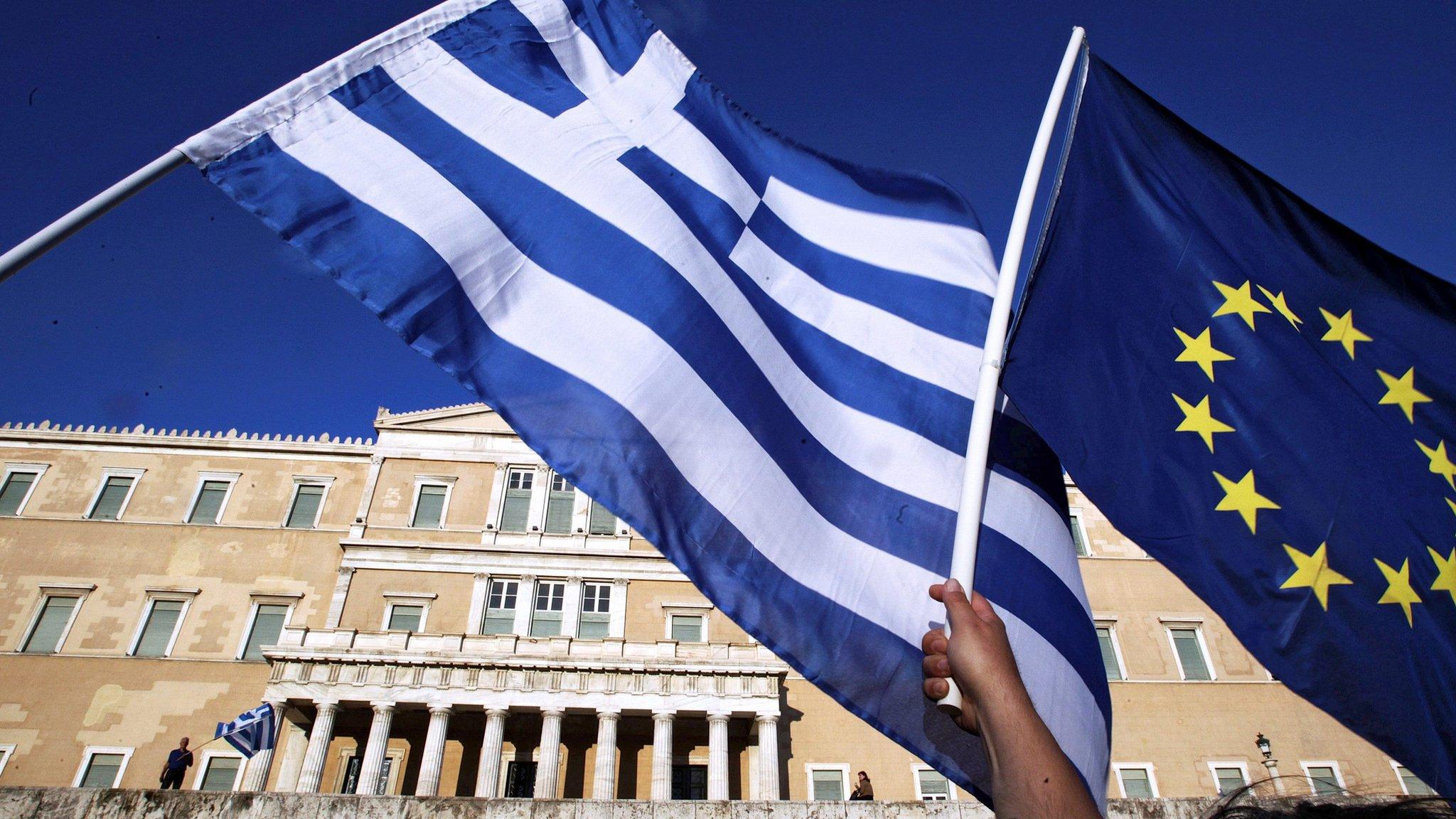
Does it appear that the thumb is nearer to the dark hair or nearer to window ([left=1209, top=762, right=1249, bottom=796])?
the dark hair

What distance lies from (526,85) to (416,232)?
42.8 inches

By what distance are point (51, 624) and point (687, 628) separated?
18.0m

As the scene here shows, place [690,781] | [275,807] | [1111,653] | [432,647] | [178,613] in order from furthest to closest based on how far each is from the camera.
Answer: [1111,653]
[178,613]
[690,781]
[432,647]
[275,807]

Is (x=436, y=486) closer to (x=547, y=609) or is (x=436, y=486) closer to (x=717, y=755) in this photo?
(x=547, y=609)

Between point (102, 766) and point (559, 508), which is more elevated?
point (559, 508)

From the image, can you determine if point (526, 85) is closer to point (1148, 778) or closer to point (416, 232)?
point (416, 232)

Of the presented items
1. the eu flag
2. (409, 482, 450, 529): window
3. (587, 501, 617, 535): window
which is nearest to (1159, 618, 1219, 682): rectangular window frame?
(587, 501, 617, 535): window

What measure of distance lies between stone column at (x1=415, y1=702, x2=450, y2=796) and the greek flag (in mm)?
3459

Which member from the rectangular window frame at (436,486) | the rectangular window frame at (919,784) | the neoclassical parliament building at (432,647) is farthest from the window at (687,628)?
the rectangular window frame at (436,486)

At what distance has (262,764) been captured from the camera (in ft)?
70.9

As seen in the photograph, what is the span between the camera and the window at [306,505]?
89.7 feet

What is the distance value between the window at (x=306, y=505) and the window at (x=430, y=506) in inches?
124

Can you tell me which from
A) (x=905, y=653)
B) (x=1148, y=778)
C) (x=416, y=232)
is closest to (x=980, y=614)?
(x=905, y=653)

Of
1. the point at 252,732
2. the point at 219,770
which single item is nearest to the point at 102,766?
the point at 219,770
